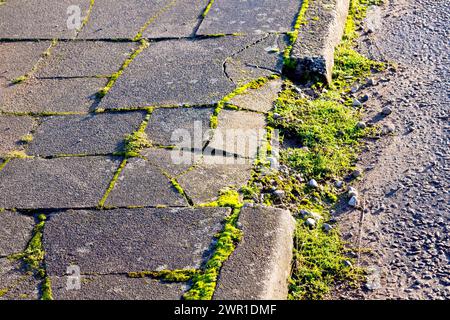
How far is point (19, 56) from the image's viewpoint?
493 cm

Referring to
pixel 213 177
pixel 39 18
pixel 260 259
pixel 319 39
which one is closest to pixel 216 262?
pixel 260 259

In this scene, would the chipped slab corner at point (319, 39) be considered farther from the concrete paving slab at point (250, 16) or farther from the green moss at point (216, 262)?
the green moss at point (216, 262)

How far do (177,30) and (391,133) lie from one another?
1787 mm

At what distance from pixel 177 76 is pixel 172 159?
92 cm

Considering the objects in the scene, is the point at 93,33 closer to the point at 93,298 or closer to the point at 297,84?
the point at 297,84

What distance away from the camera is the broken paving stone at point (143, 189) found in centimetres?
337

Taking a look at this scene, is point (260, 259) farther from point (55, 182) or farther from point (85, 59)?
point (85, 59)

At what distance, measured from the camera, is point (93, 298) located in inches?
113

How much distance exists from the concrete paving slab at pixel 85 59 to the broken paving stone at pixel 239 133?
105 cm

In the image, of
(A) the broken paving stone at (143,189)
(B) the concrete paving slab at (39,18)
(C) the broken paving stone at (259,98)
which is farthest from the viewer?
(B) the concrete paving slab at (39,18)

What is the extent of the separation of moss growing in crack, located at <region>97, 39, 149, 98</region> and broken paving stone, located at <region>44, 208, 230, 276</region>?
1205 mm

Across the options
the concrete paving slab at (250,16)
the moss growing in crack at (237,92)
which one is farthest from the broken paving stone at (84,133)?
the concrete paving slab at (250,16)
